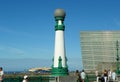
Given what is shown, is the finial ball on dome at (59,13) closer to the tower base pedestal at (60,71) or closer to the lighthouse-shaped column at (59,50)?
the lighthouse-shaped column at (59,50)

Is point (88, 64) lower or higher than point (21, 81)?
higher

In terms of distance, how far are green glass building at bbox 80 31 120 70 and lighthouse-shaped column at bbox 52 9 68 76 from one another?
97.0 metres

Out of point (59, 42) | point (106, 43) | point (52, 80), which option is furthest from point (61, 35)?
point (106, 43)

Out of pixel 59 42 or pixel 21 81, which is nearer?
pixel 21 81

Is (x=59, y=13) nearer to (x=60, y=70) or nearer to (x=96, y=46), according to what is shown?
(x=60, y=70)

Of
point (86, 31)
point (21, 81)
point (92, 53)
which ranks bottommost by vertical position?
point (21, 81)

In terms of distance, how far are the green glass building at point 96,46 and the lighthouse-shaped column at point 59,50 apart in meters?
97.0

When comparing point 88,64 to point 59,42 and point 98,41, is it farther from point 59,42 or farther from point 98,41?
point 59,42

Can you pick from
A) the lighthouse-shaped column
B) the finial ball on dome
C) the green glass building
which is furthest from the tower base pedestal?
the green glass building

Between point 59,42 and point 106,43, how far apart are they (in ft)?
327

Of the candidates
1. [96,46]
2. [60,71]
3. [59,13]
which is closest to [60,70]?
[60,71]

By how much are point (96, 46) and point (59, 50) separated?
330 feet

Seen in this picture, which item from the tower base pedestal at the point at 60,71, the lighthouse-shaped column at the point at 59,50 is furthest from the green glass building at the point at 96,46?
the tower base pedestal at the point at 60,71

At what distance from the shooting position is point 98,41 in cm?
13550
